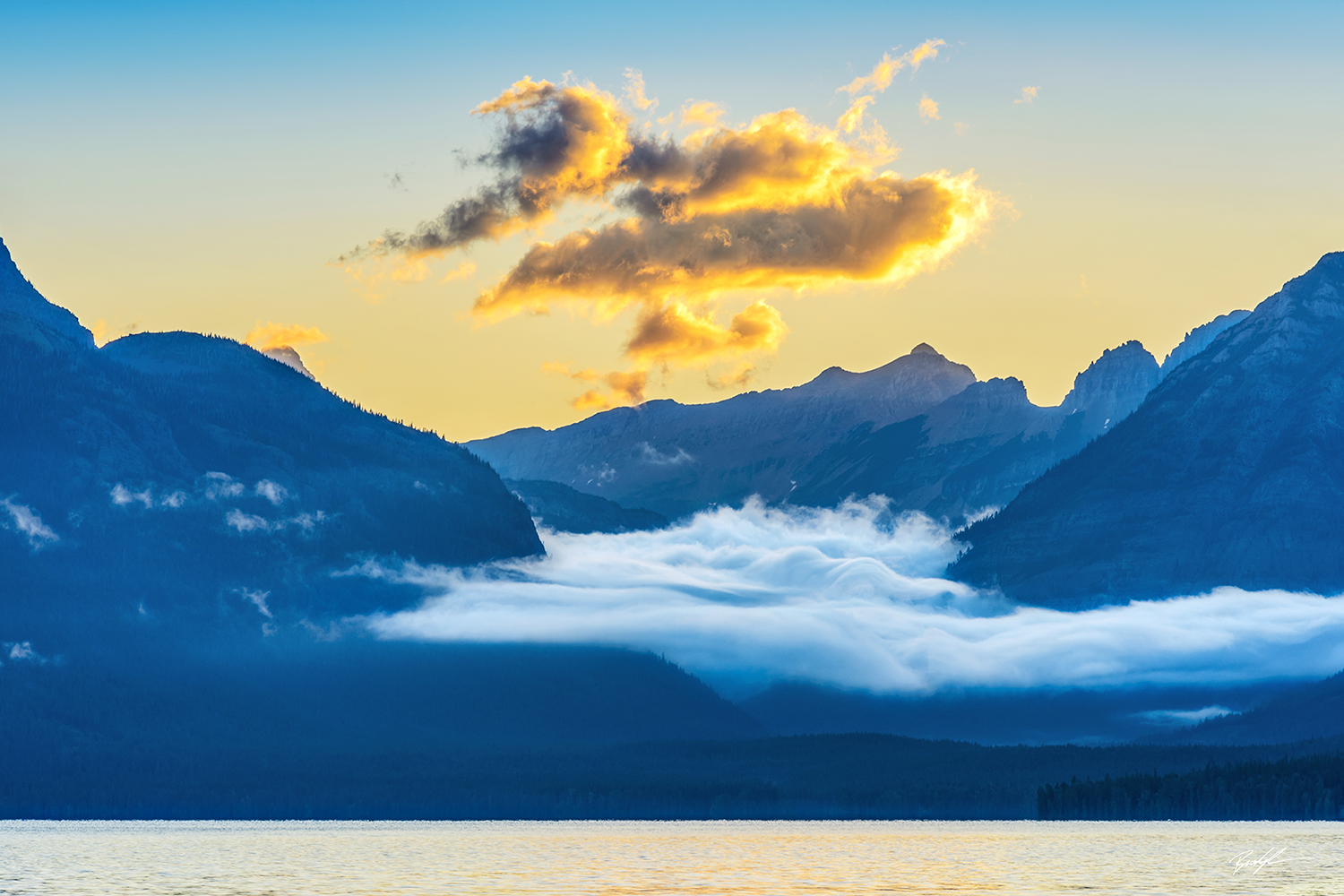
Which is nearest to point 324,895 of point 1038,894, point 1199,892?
point 1038,894

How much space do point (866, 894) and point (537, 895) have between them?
35.2m

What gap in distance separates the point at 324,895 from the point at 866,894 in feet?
189

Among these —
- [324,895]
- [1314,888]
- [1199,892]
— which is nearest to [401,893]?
[324,895]

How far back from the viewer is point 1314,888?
199375 millimetres

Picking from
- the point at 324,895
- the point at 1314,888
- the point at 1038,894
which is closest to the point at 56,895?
the point at 324,895

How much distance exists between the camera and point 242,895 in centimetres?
19300

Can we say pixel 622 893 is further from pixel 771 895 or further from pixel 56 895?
pixel 56 895

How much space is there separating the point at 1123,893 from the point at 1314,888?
70.7ft

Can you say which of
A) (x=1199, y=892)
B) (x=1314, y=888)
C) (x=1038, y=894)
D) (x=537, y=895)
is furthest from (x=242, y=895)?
(x=1314, y=888)

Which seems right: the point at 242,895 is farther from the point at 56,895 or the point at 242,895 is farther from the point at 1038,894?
the point at 1038,894

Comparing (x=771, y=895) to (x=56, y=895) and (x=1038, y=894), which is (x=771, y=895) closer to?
(x=1038, y=894)

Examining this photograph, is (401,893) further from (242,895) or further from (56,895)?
(56,895)

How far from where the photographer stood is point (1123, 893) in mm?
196125

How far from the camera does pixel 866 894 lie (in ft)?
653
